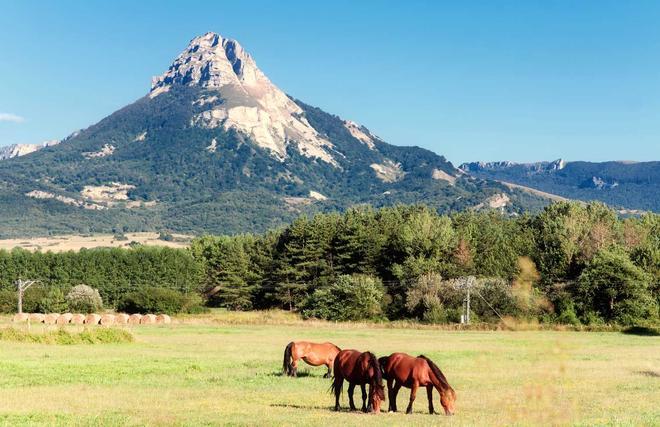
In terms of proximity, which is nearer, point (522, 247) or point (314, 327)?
point (314, 327)

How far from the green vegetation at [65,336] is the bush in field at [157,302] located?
5073 centimetres

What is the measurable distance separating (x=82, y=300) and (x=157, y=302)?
9.87m

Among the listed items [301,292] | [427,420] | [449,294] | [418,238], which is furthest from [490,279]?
[427,420]

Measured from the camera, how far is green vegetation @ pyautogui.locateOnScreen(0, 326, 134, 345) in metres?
51.0

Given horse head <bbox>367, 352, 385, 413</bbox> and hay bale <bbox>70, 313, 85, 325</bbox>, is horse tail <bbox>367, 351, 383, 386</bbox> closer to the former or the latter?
horse head <bbox>367, 352, 385, 413</bbox>

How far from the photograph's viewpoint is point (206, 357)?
4294 cm

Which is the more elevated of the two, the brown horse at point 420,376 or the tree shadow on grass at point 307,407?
the brown horse at point 420,376

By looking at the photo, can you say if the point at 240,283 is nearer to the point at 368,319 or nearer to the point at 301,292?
the point at 301,292

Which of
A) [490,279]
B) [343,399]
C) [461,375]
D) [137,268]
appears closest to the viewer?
[343,399]

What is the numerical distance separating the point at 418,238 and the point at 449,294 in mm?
12432

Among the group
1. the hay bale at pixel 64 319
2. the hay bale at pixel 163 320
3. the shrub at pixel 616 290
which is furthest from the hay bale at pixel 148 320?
the shrub at pixel 616 290

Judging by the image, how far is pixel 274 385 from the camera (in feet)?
97.0

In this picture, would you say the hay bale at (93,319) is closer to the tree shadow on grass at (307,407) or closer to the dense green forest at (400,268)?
the dense green forest at (400,268)

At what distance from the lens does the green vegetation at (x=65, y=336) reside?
167 ft
